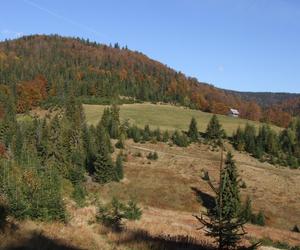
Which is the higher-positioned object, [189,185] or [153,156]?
[153,156]

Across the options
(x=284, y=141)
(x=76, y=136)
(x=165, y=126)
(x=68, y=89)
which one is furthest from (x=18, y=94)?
(x=284, y=141)

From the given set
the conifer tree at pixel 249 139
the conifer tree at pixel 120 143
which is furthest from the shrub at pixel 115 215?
the conifer tree at pixel 249 139

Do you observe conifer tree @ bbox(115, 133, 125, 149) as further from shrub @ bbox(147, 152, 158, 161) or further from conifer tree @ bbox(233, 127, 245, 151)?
conifer tree @ bbox(233, 127, 245, 151)

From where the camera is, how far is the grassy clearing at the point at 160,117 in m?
136

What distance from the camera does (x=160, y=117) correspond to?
490 feet

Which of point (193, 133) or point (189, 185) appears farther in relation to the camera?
point (193, 133)

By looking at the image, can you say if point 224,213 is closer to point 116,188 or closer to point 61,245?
point 61,245

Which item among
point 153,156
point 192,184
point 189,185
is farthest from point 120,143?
point 189,185

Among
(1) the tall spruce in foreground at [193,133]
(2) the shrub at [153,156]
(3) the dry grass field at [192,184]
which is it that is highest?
(1) the tall spruce in foreground at [193,133]

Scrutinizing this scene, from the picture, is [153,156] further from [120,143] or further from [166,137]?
[166,137]

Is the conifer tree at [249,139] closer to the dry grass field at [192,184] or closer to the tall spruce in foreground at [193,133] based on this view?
the dry grass field at [192,184]

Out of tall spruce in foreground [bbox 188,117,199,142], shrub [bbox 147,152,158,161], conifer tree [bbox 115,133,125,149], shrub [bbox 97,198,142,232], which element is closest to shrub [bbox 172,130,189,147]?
tall spruce in foreground [bbox 188,117,199,142]

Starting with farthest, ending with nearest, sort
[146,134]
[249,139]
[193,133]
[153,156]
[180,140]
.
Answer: [193,133], [146,134], [249,139], [180,140], [153,156]

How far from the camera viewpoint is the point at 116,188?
7775 cm
